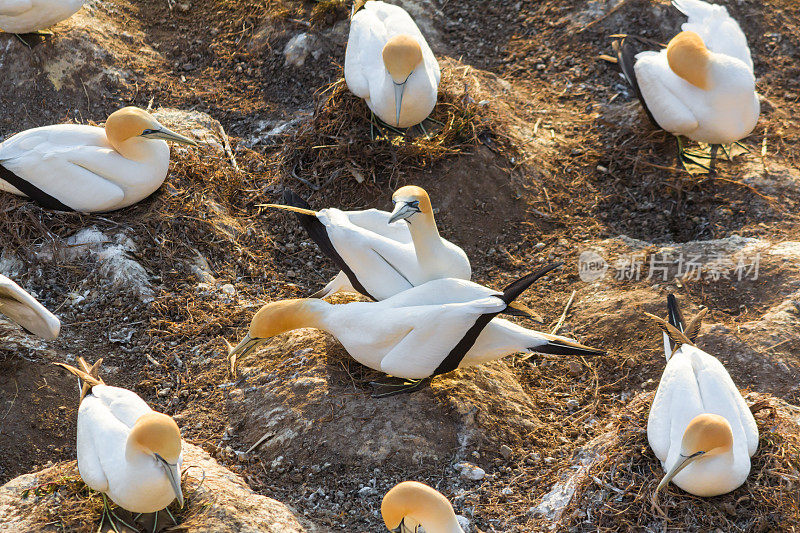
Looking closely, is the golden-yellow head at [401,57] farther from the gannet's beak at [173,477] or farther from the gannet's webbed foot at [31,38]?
the gannet's beak at [173,477]

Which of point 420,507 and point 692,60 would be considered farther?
point 692,60

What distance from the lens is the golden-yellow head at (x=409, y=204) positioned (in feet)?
14.3

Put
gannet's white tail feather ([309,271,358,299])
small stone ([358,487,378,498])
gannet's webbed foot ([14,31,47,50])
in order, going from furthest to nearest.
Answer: gannet's webbed foot ([14,31,47,50]) < gannet's white tail feather ([309,271,358,299]) < small stone ([358,487,378,498])

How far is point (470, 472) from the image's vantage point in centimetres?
417

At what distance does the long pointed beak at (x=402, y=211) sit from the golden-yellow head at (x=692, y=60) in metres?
2.72

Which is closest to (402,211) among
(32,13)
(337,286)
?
(337,286)

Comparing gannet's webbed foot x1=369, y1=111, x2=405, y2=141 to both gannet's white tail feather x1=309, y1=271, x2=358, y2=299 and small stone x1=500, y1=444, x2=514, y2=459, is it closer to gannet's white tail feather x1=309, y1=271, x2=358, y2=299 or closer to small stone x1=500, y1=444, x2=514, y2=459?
gannet's white tail feather x1=309, y1=271, x2=358, y2=299

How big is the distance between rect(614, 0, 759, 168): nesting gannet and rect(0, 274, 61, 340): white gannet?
13.5ft

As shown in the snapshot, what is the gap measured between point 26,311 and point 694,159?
14.4 feet

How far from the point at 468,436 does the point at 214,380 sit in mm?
1433

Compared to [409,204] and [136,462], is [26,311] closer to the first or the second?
[136,462]

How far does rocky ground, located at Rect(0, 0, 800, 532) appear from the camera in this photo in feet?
13.7

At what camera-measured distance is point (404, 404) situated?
14.4ft

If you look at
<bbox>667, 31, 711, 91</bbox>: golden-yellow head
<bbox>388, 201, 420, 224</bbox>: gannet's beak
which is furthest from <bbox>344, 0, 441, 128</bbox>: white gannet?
<bbox>667, 31, 711, 91</bbox>: golden-yellow head
